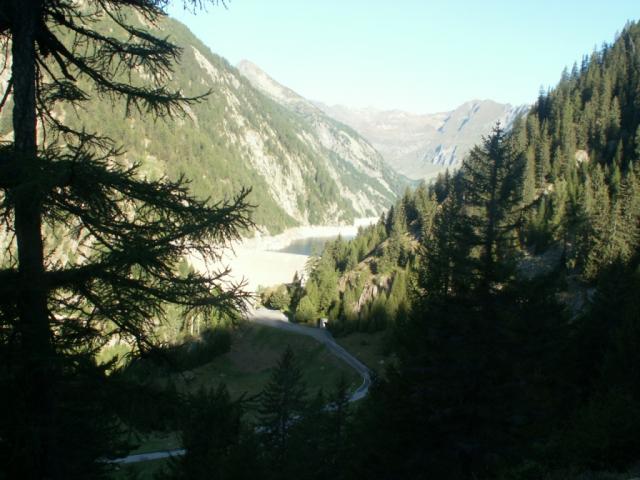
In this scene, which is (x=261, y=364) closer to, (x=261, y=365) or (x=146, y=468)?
(x=261, y=365)

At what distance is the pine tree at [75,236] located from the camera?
507 cm

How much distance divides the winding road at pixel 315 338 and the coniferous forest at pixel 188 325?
15.6m

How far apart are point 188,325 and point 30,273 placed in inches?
76.9

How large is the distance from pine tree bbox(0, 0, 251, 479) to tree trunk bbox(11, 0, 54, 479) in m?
0.01

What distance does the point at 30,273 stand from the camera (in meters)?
5.37

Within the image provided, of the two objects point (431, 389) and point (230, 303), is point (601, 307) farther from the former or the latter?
point (230, 303)

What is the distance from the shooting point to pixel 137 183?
5566 millimetres

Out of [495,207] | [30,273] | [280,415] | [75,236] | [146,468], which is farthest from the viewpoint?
[146,468]

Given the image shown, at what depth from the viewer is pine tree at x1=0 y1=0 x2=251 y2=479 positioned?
5.07 m

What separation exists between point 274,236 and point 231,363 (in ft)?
455

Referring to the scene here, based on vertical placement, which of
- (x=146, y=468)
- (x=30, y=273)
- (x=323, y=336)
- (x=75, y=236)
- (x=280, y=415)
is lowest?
(x=146, y=468)

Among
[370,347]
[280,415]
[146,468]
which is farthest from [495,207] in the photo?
[370,347]

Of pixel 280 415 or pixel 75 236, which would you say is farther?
pixel 280 415

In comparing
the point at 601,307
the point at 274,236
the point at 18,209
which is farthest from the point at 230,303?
the point at 274,236
